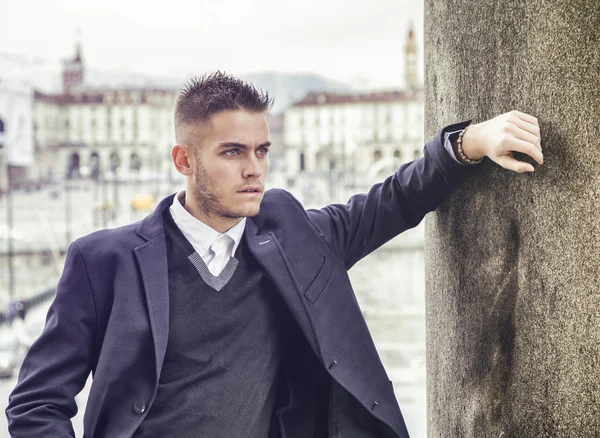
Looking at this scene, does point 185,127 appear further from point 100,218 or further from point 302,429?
point 100,218

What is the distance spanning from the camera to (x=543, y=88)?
0.92 meters

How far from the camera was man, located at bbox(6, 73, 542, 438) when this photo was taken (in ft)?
3.61

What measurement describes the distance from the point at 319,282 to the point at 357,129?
51325 millimetres

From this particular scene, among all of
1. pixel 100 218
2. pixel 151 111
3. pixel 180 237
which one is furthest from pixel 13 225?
pixel 180 237

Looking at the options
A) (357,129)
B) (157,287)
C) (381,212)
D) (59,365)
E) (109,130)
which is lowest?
(59,365)

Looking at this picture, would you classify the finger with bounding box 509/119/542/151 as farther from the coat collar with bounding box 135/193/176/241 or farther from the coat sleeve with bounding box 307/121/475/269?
the coat collar with bounding box 135/193/176/241

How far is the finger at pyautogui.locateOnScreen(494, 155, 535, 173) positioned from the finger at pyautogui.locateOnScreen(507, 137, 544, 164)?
1 centimetres

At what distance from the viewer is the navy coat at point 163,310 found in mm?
1093

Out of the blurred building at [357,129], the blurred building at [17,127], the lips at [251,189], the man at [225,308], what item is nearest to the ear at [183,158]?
the man at [225,308]

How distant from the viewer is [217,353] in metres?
1.14

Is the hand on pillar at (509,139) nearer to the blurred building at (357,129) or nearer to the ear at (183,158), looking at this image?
the ear at (183,158)

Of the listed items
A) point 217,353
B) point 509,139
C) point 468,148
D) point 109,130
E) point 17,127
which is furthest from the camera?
point 109,130

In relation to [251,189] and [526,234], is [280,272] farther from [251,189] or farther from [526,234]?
[526,234]

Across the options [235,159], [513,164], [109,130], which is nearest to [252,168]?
[235,159]
